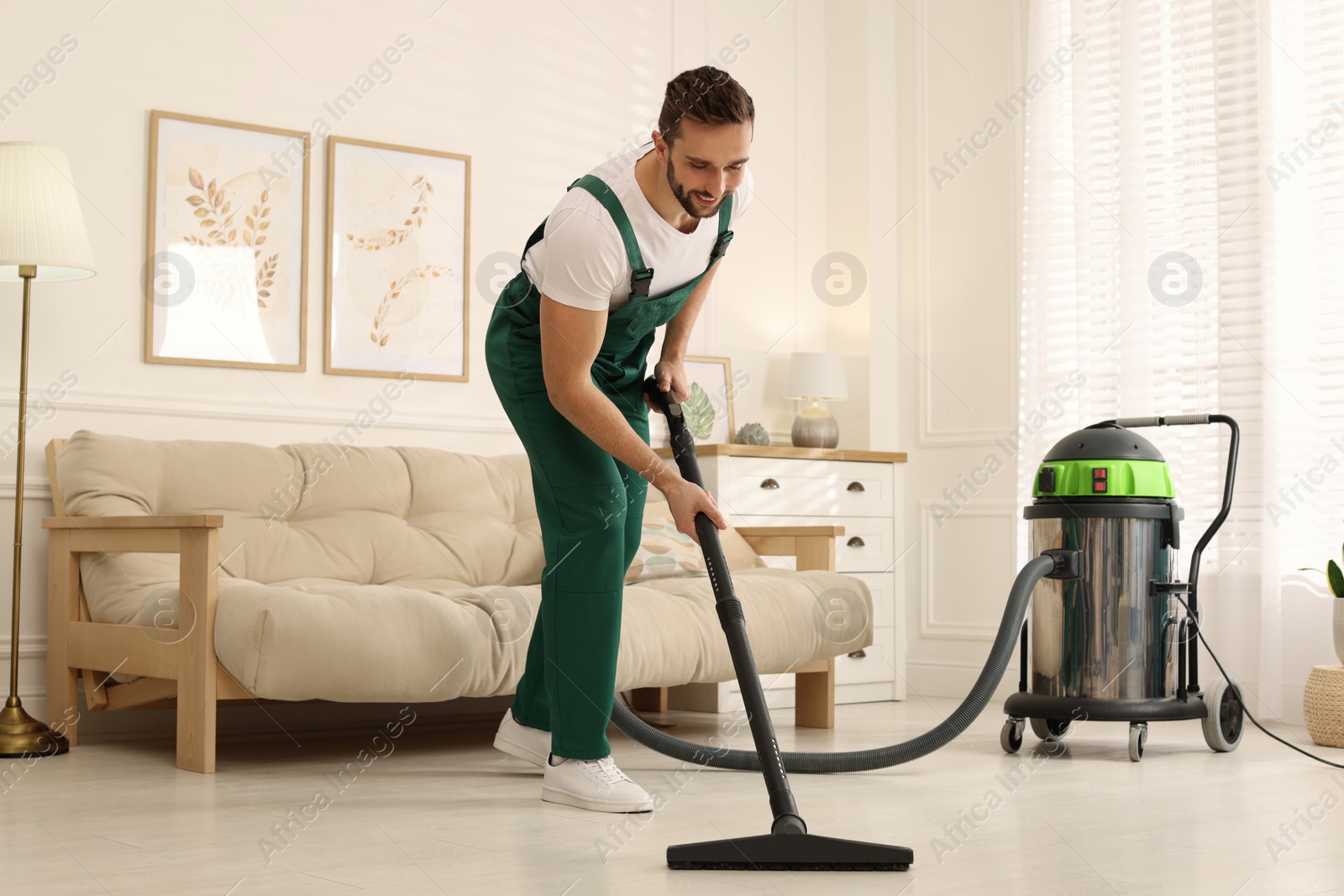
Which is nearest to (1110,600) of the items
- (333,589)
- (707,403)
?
(333,589)

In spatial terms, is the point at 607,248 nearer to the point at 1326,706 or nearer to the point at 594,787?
the point at 594,787

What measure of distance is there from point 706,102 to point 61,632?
220 centimetres

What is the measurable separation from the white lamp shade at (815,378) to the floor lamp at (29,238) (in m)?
2.38

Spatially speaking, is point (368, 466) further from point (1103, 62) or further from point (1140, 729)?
point (1103, 62)

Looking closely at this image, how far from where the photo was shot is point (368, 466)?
356cm

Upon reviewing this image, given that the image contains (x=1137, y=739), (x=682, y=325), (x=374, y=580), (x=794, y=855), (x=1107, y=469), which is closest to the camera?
(x=794, y=855)

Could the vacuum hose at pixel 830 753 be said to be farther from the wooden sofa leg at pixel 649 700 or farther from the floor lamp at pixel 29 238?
the floor lamp at pixel 29 238

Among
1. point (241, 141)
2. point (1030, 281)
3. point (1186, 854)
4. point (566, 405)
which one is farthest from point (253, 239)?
point (1186, 854)

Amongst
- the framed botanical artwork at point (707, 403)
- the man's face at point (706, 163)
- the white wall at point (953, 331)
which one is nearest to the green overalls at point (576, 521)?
the man's face at point (706, 163)

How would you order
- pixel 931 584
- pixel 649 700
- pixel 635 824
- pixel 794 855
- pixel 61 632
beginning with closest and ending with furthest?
pixel 794 855 < pixel 635 824 < pixel 61 632 < pixel 649 700 < pixel 931 584

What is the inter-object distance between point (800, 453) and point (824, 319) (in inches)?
37.5

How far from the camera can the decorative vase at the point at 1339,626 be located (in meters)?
3.22

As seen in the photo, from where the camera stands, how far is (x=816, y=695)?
11.7ft

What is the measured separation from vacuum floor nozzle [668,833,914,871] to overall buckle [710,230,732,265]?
96 centimetres
